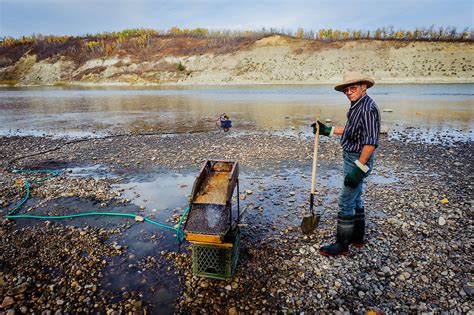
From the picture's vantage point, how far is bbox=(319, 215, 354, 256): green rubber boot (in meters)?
4.70

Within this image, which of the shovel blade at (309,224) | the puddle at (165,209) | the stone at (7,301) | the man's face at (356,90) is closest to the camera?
the stone at (7,301)

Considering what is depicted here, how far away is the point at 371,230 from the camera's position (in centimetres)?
564

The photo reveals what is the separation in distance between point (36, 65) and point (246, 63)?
69.8 meters

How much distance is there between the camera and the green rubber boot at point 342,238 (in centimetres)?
470

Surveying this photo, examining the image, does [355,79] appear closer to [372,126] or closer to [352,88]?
[352,88]

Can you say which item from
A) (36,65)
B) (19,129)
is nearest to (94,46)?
(36,65)

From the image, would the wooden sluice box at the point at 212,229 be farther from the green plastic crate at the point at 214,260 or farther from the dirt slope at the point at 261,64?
the dirt slope at the point at 261,64

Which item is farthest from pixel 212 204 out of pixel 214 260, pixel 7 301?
pixel 7 301

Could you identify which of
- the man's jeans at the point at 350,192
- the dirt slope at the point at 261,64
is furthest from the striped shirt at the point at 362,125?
the dirt slope at the point at 261,64

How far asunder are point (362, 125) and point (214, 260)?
9.44 ft

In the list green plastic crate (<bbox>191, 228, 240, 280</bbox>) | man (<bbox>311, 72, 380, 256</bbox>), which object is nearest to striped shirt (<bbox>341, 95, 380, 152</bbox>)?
man (<bbox>311, 72, 380, 256</bbox>)

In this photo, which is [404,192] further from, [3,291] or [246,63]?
[246,63]

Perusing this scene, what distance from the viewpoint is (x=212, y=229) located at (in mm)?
4043

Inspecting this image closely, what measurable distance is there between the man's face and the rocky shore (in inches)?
101
